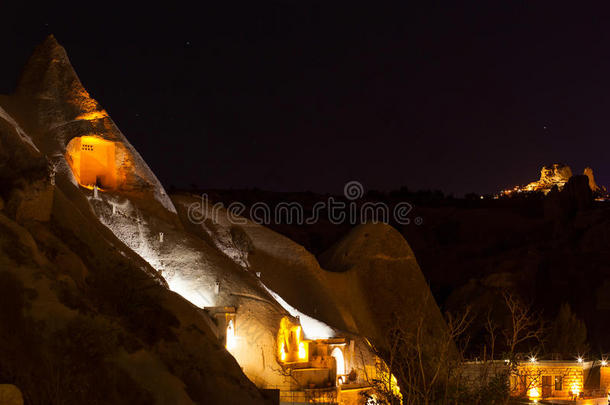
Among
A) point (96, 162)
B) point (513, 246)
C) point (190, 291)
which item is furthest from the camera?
point (513, 246)

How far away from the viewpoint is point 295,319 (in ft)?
95.0

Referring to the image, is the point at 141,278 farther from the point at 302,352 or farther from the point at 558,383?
the point at 558,383

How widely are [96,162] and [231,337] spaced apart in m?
10.2

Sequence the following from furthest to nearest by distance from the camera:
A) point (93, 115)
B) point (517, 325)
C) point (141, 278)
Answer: point (93, 115) < point (141, 278) < point (517, 325)

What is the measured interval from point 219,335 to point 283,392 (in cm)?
293

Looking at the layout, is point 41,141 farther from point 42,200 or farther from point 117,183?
point 42,200

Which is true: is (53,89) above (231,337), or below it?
above

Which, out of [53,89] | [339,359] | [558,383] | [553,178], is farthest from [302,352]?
[553,178]

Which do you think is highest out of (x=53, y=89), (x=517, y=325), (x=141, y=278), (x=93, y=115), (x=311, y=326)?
(x=53, y=89)

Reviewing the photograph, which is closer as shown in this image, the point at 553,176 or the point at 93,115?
the point at 93,115

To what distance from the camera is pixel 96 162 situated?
99.8 ft

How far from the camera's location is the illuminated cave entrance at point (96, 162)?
2969cm

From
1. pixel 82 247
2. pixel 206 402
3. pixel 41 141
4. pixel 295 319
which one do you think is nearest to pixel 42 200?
pixel 82 247

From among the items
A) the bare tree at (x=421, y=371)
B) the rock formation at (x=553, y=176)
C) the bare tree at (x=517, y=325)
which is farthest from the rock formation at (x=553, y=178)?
the bare tree at (x=421, y=371)
